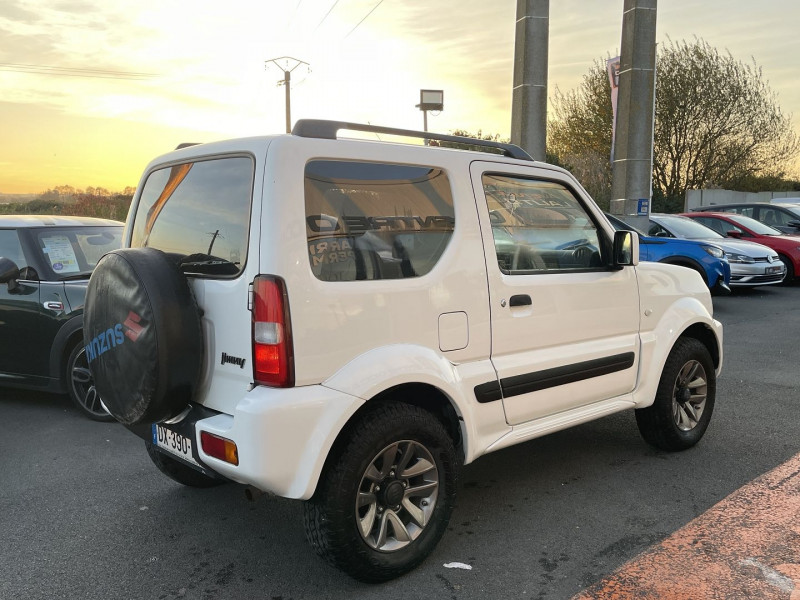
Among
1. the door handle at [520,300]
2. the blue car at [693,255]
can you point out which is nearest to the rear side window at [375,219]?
the door handle at [520,300]

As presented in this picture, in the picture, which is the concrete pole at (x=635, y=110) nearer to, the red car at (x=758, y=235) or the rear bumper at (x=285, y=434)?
the red car at (x=758, y=235)

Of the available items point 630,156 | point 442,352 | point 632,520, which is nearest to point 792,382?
point 632,520

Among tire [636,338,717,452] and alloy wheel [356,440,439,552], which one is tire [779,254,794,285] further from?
alloy wheel [356,440,439,552]

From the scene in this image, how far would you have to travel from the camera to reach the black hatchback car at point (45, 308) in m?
5.14

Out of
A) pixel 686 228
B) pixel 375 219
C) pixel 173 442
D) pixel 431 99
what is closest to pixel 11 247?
pixel 173 442

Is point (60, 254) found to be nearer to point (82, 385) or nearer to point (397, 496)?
point (82, 385)

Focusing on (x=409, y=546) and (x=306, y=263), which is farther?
(x=409, y=546)

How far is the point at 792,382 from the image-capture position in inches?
242

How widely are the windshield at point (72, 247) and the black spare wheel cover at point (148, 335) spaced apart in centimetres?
280

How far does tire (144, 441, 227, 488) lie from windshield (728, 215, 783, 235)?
41.1 ft

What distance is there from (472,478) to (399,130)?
6.66 feet

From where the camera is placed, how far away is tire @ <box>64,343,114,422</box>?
5105mm

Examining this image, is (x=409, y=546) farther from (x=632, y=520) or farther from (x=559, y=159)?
Answer: (x=559, y=159)

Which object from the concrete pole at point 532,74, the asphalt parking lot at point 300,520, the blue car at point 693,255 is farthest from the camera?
the concrete pole at point 532,74
